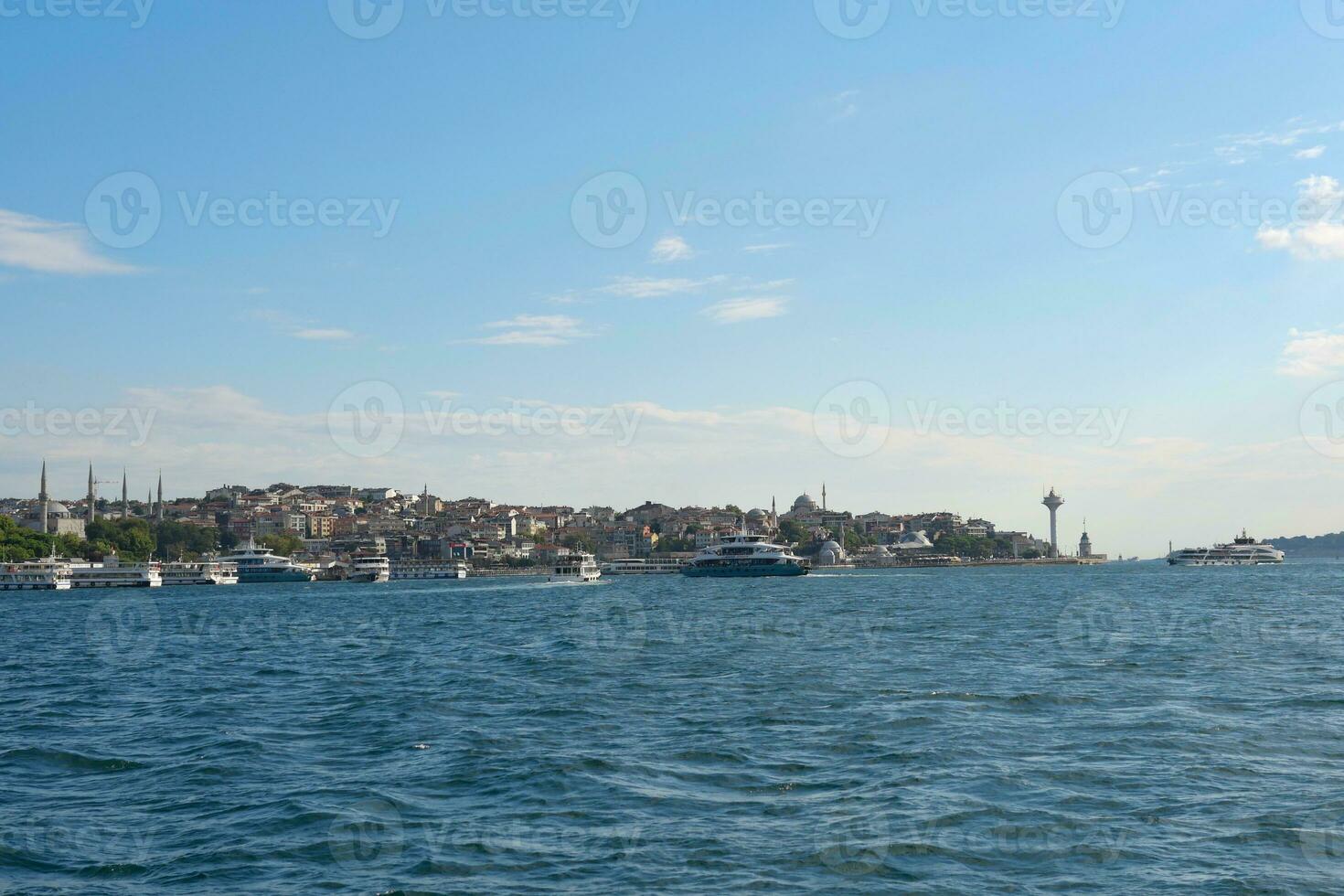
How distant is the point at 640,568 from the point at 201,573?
5282 centimetres

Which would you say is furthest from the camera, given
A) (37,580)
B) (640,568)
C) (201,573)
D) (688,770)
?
(640,568)

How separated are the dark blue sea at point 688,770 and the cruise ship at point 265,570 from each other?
95354 millimetres

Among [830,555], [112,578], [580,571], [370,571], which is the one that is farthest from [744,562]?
[830,555]

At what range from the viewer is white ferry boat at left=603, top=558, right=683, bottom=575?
150 m

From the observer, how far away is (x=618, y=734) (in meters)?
18.5

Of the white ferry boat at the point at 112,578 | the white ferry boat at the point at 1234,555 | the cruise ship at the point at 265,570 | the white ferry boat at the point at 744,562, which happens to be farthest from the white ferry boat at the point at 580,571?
the white ferry boat at the point at 1234,555

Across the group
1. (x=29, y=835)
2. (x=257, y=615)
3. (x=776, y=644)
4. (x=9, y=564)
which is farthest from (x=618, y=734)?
(x=9, y=564)

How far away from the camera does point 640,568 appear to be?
151 meters

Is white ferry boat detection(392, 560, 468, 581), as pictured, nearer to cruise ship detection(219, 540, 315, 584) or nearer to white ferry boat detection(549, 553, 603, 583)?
cruise ship detection(219, 540, 315, 584)

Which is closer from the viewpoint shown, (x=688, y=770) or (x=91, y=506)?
(x=688, y=770)

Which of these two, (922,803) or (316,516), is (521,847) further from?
(316,516)

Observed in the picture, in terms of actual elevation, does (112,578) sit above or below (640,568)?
above

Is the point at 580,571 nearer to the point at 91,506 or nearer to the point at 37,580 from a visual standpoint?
the point at 37,580

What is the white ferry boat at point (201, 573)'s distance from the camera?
401 ft
